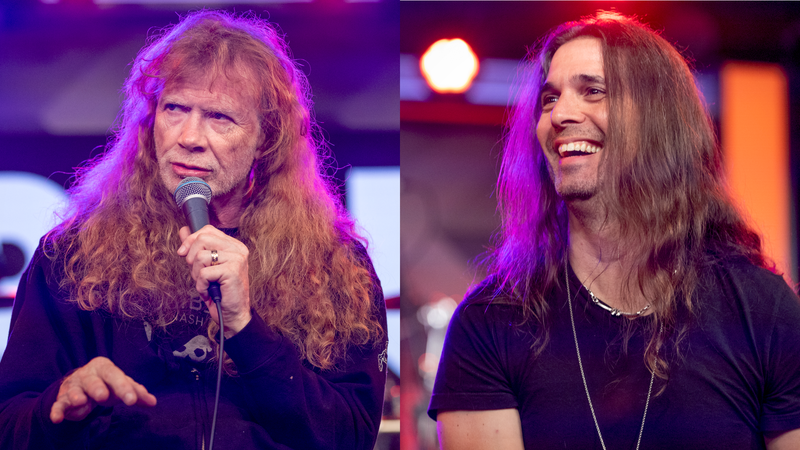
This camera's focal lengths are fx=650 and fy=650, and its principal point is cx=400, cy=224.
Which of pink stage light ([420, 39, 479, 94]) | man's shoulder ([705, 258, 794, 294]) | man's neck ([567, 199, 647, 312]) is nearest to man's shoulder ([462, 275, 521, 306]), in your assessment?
man's neck ([567, 199, 647, 312])

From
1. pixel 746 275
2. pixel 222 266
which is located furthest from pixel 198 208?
pixel 746 275

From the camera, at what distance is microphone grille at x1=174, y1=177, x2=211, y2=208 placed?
138cm

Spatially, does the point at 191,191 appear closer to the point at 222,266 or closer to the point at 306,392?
the point at 222,266

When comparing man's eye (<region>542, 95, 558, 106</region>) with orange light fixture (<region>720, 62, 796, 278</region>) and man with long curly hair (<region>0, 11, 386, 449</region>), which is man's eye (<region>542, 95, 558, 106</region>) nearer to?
man with long curly hair (<region>0, 11, 386, 449</region>)

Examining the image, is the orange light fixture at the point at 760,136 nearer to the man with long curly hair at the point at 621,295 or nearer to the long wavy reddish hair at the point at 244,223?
the man with long curly hair at the point at 621,295

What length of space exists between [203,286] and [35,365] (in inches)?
19.8

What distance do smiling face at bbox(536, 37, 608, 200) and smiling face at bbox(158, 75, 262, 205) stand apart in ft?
2.81

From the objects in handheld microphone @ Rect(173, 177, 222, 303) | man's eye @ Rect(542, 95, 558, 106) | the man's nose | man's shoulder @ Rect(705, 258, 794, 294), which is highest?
man's eye @ Rect(542, 95, 558, 106)

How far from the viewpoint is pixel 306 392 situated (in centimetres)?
149

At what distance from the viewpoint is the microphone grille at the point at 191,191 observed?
4.53 feet

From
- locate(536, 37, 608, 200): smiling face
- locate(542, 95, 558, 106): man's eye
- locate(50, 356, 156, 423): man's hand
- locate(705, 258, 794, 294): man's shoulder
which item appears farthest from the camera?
locate(542, 95, 558, 106): man's eye

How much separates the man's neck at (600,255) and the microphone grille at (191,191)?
978 millimetres

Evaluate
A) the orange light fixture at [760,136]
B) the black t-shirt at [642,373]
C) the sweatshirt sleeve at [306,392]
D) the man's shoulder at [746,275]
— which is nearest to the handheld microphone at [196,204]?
the sweatshirt sleeve at [306,392]

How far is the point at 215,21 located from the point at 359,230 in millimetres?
768
